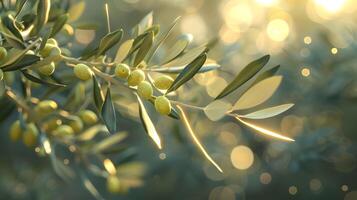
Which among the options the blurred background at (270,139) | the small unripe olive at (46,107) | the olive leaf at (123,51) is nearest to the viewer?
the olive leaf at (123,51)

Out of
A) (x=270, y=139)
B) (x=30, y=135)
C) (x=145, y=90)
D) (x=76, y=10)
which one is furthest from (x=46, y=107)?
(x=270, y=139)

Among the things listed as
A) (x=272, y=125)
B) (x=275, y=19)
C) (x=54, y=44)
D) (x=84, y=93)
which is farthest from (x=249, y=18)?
(x=54, y=44)

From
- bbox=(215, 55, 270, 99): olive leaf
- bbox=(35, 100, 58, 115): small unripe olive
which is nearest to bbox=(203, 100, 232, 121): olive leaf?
bbox=(215, 55, 270, 99): olive leaf

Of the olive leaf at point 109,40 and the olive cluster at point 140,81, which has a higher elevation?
the olive leaf at point 109,40

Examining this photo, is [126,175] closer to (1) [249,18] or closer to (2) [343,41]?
(2) [343,41]

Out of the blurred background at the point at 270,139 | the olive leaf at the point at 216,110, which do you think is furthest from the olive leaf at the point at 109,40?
the blurred background at the point at 270,139

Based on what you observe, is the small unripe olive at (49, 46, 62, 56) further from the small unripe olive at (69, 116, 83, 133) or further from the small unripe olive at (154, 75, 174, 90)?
the small unripe olive at (69, 116, 83, 133)

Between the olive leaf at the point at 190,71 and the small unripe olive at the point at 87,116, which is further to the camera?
the small unripe olive at the point at 87,116

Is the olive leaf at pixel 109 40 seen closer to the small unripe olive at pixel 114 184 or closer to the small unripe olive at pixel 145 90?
the small unripe olive at pixel 145 90
